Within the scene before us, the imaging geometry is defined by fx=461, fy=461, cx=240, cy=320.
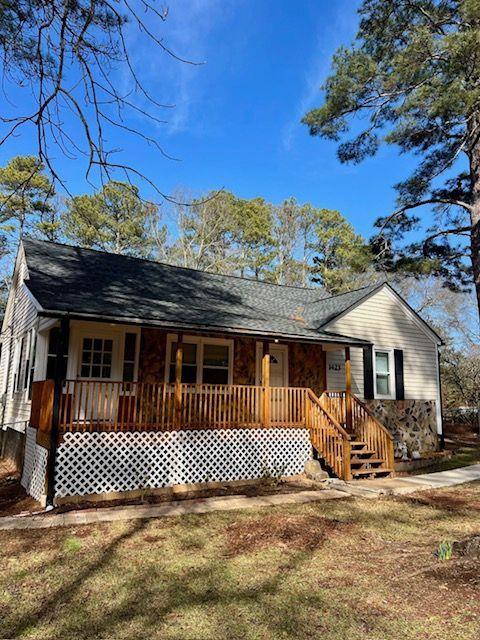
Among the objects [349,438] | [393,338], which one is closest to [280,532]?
[349,438]

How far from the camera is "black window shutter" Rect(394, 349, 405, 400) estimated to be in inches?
541

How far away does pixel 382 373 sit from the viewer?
13.8m

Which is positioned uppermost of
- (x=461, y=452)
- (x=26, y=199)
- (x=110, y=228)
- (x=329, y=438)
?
(x=26, y=199)

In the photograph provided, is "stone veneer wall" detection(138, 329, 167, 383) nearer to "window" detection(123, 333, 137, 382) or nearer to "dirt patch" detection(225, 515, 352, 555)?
"window" detection(123, 333, 137, 382)

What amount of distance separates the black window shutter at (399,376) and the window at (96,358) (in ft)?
27.5

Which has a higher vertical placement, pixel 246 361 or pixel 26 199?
pixel 26 199

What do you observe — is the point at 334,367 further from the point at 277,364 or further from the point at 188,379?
the point at 188,379

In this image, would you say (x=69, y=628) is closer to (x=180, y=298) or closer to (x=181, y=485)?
(x=181, y=485)

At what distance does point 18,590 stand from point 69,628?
3.41ft

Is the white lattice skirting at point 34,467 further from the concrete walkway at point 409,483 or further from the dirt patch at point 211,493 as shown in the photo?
the concrete walkway at point 409,483

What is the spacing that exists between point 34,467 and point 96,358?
261 centimetres

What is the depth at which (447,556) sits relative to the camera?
4711mm

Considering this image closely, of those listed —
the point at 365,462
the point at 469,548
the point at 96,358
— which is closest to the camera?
the point at 469,548

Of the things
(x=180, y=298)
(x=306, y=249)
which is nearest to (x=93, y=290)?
(x=180, y=298)
